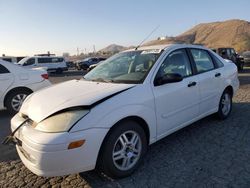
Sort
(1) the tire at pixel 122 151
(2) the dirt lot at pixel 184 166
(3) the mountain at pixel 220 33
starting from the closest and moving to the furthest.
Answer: (1) the tire at pixel 122 151 < (2) the dirt lot at pixel 184 166 < (3) the mountain at pixel 220 33

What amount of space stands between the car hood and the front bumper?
1.01 ft

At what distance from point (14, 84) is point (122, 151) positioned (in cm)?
478

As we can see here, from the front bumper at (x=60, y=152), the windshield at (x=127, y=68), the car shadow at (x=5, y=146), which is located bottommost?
the car shadow at (x=5, y=146)

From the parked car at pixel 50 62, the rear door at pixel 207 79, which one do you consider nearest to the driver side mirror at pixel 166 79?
the rear door at pixel 207 79

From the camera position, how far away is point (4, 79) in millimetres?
7105

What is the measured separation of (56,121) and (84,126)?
32cm

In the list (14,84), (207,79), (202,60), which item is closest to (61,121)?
(207,79)

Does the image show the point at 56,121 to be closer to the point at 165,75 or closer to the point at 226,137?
the point at 165,75

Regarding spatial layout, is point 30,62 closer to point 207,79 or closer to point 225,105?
point 225,105

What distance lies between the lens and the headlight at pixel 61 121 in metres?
2.99

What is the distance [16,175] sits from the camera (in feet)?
12.3

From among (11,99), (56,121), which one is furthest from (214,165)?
(11,99)

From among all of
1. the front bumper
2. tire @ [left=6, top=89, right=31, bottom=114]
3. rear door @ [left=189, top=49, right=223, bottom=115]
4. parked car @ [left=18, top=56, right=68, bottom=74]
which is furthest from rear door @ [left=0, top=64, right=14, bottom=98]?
parked car @ [left=18, top=56, right=68, bottom=74]

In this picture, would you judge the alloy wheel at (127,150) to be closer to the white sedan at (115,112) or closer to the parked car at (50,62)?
the white sedan at (115,112)
